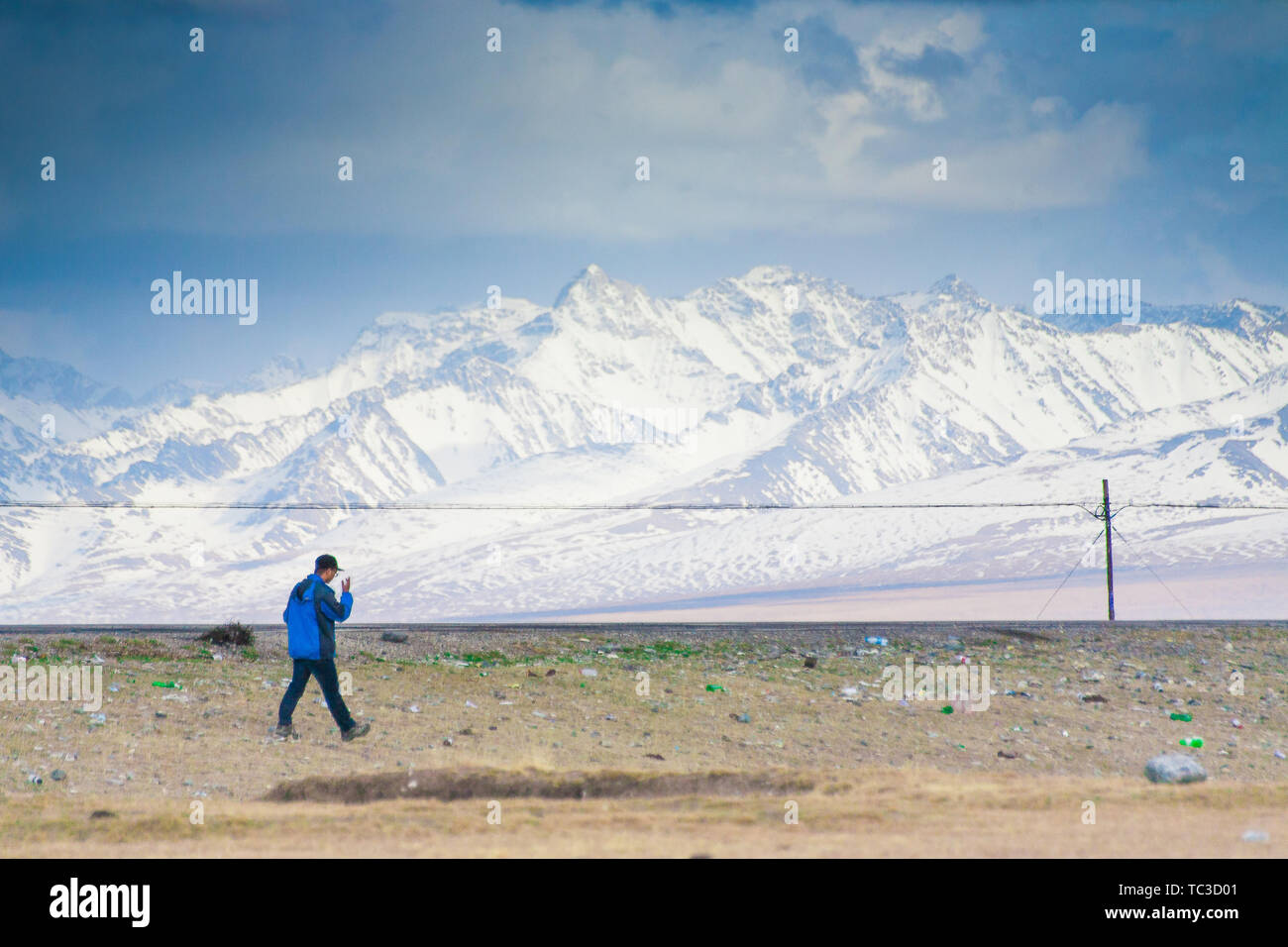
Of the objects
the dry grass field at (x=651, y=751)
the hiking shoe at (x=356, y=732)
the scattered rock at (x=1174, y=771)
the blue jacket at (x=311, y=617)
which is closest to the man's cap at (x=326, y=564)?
the blue jacket at (x=311, y=617)

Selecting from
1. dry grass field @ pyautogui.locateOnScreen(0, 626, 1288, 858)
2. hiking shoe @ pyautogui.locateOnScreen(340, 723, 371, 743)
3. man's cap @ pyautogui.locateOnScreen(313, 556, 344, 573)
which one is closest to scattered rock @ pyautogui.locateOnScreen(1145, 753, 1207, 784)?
dry grass field @ pyautogui.locateOnScreen(0, 626, 1288, 858)

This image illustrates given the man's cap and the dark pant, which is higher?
the man's cap

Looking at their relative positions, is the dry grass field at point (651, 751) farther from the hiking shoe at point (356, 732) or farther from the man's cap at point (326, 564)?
the man's cap at point (326, 564)

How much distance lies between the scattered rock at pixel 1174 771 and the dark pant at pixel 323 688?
10112 millimetres

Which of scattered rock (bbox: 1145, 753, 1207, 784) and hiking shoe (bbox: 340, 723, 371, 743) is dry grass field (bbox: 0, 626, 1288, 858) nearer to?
hiking shoe (bbox: 340, 723, 371, 743)

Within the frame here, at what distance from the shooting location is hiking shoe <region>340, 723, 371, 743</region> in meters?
17.8

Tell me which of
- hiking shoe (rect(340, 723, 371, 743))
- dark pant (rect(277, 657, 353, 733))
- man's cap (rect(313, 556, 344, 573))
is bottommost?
hiking shoe (rect(340, 723, 371, 743))

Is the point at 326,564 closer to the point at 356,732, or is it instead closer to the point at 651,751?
the point at 356,732

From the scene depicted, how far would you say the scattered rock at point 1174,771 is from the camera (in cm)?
1605

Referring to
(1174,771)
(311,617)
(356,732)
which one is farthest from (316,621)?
(1174,771)

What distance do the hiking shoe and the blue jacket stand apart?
1.47m
